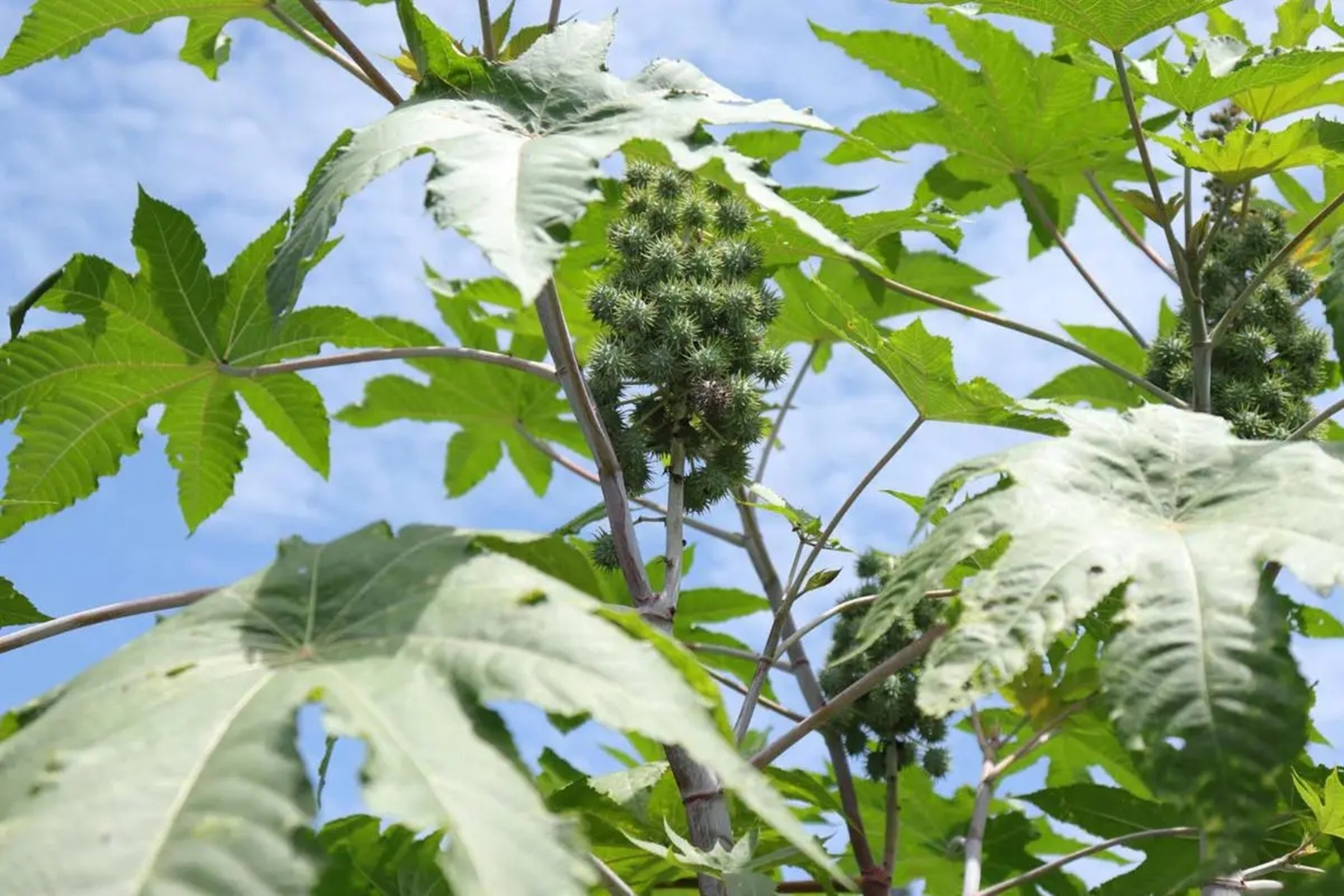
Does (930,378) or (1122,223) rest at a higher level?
(1122,223)

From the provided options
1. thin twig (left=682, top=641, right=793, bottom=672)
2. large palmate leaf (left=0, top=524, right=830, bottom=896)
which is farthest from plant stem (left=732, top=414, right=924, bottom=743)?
large palmate leaf (left=0, top=524, right=830, bottom=896)

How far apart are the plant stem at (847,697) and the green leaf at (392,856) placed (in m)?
0.51

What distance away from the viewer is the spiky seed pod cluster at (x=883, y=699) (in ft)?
9.53

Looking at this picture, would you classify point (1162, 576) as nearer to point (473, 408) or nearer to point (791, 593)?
point (791, 593)

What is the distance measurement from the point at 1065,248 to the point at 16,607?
2385 millimetres

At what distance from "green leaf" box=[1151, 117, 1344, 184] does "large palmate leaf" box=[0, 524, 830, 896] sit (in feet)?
5.59

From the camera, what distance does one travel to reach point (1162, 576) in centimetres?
143

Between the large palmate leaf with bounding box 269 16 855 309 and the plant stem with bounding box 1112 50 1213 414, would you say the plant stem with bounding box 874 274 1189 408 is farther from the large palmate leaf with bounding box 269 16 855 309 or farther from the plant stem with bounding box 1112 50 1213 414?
the large palmate leaf with bounding box 269 16 855 309

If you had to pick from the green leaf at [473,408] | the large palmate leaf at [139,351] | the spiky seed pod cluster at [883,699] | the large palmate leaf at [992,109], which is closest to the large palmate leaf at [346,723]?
the large palmate leaf at [139,351]

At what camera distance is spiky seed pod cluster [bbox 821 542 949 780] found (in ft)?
9.53

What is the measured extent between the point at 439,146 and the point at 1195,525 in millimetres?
988

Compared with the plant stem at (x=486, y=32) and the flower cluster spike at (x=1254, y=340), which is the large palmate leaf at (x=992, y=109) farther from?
the plant stem at (x=486, y=32)

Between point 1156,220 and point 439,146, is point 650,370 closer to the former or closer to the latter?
point 439,146

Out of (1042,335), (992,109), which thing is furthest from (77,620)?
(992,109)
